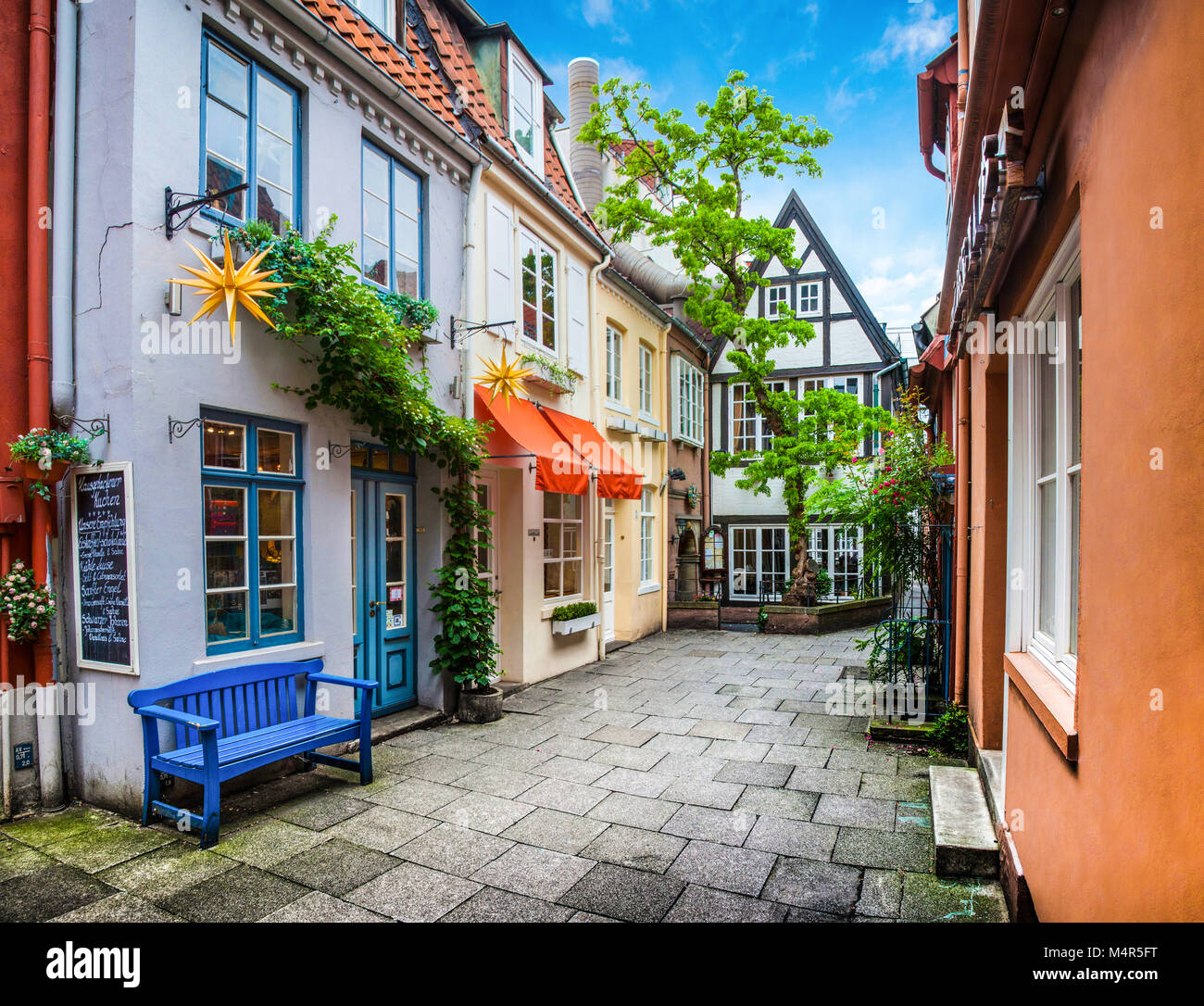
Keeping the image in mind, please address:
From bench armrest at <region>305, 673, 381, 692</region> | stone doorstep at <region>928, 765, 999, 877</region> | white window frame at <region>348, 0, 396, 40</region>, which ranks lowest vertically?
stone doorstep at <region>928, 765, 999, 877</region>

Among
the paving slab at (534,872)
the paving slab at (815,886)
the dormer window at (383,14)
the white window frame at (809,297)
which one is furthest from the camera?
the white window frame at (809,297)

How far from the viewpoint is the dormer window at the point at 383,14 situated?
727 cm

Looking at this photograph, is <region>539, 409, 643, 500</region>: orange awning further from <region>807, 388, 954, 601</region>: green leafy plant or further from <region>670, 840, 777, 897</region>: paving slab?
<region>670, 840, 777, 897</region>: paving slab

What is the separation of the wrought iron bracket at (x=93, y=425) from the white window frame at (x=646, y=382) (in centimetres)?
988

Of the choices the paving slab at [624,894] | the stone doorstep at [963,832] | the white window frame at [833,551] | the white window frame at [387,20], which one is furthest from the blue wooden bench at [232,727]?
the white window frame at [833,551]

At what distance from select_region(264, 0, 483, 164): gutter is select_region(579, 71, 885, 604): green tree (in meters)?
5.94

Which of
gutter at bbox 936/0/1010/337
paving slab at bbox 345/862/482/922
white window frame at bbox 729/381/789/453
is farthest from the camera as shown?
white window frame at bbox 729/381/789/453

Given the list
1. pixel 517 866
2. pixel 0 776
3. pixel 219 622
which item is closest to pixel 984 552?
pixel 517 866

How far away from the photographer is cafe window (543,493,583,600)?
9.98m

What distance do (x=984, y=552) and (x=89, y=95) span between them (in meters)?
6.93

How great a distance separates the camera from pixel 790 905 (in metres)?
3.78

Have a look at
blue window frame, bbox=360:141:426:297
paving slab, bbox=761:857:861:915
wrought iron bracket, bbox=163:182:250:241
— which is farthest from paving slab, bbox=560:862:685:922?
blue window frame, bbox=360:141:426:297

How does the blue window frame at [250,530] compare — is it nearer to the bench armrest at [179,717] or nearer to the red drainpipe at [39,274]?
the bench armrest at [179,717]

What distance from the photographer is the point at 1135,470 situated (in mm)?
2020
